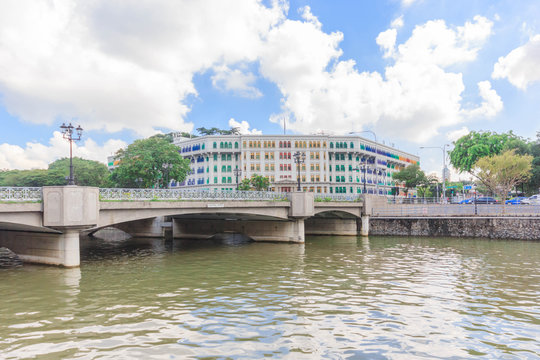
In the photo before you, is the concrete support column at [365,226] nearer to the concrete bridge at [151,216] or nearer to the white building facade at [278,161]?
the concrete bridge at [151,216]

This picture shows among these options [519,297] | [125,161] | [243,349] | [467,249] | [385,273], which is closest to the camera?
[243,349]

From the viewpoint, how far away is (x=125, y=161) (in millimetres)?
58281

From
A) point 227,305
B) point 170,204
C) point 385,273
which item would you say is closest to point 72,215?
point 170,204

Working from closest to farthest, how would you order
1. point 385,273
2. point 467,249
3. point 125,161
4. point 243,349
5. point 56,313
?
point 243,349, point 56,313, point 385,273, point 467,249, point 125,161

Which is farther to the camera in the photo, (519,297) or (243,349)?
(519,297)

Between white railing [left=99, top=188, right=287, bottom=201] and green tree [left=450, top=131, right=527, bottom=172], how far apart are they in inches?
1930

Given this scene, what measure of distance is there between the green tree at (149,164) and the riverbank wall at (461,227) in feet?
103

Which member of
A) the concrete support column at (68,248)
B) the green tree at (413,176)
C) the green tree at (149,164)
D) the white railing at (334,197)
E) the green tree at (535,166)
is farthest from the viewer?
the green tree at (413,176)

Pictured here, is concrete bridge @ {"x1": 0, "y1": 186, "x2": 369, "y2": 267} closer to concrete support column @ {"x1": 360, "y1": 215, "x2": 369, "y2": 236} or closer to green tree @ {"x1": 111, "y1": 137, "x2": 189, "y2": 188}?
concrete support column @ {"x1": 360, "y1": 215, "x2": 369, "y2": 236}

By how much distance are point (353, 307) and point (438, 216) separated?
33.8 meters

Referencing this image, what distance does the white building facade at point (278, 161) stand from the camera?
284 ft

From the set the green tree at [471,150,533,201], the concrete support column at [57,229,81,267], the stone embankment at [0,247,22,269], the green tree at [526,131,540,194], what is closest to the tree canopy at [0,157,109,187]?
the stone embankment at [0,247,22,269]

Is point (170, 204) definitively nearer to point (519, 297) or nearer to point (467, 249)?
point (519, 297)

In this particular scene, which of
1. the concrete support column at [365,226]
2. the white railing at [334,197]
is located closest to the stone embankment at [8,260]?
the white railing at [334,197]
